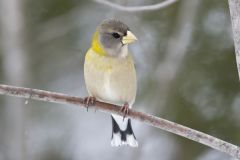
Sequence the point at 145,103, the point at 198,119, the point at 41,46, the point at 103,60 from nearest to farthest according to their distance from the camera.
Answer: the point at 103,60, the point at 198,119, the point at 145,103, the point at 41,46

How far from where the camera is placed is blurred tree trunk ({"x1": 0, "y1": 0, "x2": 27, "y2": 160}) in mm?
4363

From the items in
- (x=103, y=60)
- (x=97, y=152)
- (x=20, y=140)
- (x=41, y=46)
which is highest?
(x=103, y=60)

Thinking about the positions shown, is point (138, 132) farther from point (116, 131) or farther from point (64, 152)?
point (116, 131)

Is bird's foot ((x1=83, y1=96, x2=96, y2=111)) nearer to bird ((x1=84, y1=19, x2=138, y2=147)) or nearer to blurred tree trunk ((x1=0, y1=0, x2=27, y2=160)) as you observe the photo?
bird ((x1=84, y1=19, x2=138, y2=147))

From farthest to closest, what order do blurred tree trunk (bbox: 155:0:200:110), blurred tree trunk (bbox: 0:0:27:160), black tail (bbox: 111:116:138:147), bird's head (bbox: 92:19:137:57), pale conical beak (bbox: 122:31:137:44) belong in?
blurred tree trunk (bbox: 0:0:27:160) < blurred tree trunk (bbox: 155:0:200:110) < black tail (bbox: 111:116:138:147) < bird's head (bbox: 92:19:137:57) < pale conical beak (bbox: 122:31:137:44)

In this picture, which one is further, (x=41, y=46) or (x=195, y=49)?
(x=41, y=46)

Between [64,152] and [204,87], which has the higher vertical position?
[204,87]

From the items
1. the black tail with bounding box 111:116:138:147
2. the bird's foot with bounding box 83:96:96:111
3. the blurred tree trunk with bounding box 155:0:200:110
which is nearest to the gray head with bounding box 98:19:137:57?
the bird's foot with bounding box 83:96:96:111

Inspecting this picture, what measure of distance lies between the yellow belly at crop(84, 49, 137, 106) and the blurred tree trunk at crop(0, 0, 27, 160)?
54.4 inches

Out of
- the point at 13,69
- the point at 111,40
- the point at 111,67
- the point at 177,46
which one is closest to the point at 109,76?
the point at 111,67

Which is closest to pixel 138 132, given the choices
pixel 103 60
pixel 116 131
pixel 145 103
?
pixel 145 103

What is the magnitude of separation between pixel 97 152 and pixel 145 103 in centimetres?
81

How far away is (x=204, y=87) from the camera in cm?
414

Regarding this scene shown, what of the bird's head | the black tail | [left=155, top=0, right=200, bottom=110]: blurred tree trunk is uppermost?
the bird's head
